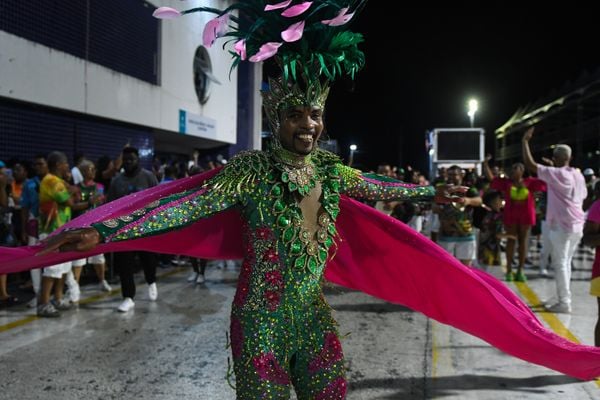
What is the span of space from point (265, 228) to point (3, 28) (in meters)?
10.6

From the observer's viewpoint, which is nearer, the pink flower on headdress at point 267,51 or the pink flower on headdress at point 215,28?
the pink flower on headdress at point 267,51

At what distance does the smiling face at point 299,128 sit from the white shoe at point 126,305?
5.07m

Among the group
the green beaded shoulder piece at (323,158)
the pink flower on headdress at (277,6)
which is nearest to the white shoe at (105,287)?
the green beaded shoulder piece at (323,158)

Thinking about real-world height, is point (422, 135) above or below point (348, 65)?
above

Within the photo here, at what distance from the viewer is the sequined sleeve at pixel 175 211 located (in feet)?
7.16

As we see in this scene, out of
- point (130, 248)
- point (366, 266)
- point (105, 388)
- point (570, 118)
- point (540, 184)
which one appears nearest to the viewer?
point (130, 248)

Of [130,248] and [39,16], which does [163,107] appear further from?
[130,248]

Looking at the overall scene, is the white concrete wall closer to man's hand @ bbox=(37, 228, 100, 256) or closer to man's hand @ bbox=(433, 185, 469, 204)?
man's hand @ bbox=(433, 185, 469, 204)

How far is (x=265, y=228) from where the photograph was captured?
8.16ft

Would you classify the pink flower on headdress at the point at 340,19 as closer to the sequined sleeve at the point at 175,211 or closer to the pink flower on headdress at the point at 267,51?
the pink flower on headdress at the point at 267,51

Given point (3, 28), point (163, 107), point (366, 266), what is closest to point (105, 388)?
point (366, 266)

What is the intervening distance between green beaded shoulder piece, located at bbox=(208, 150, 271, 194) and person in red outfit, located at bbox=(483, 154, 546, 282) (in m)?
7.46

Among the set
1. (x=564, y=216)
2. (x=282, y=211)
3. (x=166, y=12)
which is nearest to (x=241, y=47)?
(x=166, y=12)

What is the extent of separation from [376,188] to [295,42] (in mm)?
880
